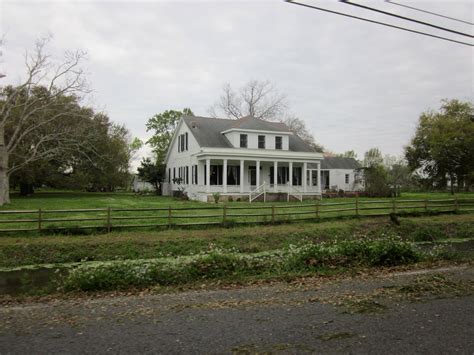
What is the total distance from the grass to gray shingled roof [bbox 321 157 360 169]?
24.6 metres

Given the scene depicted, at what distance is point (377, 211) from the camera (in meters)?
19.8

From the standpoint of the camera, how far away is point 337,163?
143ft

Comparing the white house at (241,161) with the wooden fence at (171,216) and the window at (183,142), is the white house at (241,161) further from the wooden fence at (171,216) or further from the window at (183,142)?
the wooden fence at (171,216)

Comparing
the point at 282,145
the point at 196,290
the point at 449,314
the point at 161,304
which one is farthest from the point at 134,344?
the point at 282,145

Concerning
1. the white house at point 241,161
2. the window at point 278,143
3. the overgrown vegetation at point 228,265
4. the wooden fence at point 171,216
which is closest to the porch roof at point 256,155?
the white house at point 241,161

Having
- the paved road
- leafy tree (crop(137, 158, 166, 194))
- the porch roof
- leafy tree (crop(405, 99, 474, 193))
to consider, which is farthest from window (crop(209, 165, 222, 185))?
the paved road

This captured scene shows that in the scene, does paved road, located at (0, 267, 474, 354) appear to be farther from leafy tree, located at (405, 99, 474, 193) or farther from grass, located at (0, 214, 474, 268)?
leafy tree, located at (405, 99, 474, 193)

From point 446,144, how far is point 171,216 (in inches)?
908

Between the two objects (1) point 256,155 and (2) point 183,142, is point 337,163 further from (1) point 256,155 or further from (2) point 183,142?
(2) point 183,142

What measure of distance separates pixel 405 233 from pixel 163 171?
83.5ft

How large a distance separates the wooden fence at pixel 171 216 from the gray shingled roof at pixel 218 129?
10516 mm

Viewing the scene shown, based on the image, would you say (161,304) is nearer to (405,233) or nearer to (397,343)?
(397,343)

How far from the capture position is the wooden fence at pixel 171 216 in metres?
14.2

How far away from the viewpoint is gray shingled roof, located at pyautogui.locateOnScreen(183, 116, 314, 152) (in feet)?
95.3
